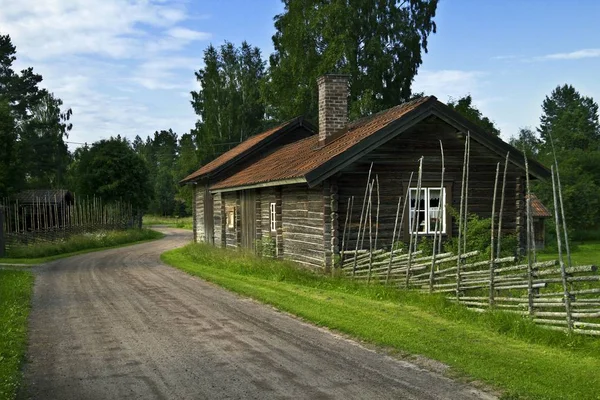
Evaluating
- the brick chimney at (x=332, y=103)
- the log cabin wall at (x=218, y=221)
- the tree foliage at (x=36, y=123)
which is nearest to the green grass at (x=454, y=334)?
the brick chimney at (x=332, y=103)

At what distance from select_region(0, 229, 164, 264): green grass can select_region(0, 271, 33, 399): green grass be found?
9.39 metres

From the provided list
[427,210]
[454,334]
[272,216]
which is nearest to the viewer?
[454,334]

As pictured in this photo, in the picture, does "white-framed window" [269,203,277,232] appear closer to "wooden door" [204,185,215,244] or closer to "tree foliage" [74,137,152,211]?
"wooden door" [204,185,215,244]

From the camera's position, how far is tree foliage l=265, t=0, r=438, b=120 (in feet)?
114

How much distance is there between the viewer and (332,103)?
1944 centimetres

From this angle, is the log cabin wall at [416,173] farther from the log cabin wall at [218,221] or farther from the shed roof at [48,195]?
the shed roof at [48,195]

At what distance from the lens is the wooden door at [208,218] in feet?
99.6

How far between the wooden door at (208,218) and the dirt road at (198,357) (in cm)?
1679

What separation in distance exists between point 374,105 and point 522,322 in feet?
88.1

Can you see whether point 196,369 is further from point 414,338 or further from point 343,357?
point 414,338

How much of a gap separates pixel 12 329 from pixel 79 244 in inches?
907

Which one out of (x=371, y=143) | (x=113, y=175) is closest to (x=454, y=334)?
(x=371, y=143)

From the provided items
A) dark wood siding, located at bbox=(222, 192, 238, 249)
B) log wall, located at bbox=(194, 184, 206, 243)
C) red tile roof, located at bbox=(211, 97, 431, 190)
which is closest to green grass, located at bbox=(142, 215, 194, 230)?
log wall, located at bbox=(194, 184, 206, 243)

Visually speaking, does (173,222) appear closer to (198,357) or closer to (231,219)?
(231,219)
